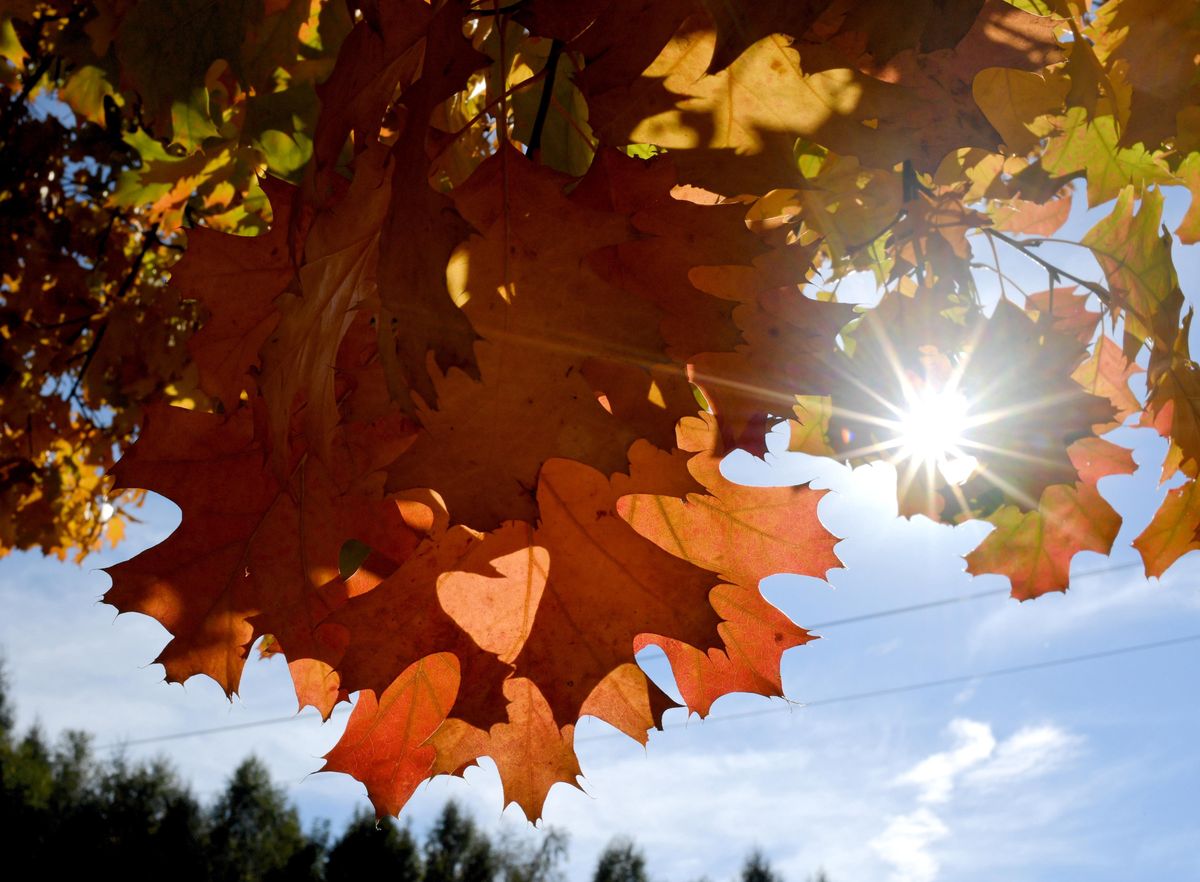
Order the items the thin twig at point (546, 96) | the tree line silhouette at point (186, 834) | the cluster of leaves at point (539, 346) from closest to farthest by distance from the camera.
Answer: the cluster of leaves at point (539, 346) < the thin twig at point (546, 96) < the tree line silhouette at point (186, 834)

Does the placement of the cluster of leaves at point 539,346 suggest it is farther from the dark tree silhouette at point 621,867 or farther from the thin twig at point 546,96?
the dark tree silhouette at point 621,867

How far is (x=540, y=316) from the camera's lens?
69 centimetres

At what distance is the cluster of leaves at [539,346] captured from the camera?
2.25 ft

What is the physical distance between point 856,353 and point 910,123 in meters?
0.95

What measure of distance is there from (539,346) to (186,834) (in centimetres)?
3239

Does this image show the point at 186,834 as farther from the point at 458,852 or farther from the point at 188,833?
the point at 458,852

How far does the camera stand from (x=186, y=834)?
2781 cm

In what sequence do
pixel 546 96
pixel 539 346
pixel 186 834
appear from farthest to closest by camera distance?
pixel 186 834 → pixel 546 96 → pixel 539 346

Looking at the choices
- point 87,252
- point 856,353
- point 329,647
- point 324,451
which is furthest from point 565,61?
point 87,252

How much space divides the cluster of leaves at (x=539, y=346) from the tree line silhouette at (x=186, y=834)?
26364 mm

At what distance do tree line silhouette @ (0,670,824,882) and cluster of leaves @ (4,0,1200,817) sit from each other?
86.5 ft

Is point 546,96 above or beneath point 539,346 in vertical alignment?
above

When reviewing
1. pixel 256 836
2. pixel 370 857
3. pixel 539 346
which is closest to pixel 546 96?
pixel 539 346

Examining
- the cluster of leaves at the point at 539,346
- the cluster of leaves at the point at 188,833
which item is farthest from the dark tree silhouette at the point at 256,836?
the cluster of leaves at the point at 539,346
